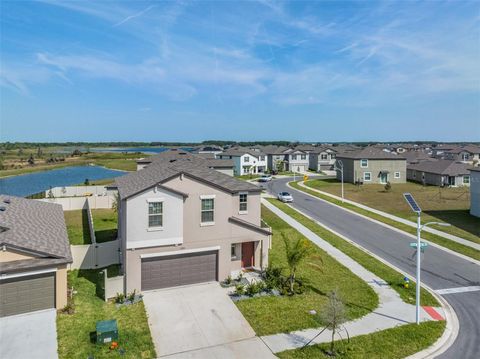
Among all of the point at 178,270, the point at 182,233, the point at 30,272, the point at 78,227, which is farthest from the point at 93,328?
the point at 78,227

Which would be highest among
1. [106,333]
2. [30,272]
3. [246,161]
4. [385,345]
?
[246,161]

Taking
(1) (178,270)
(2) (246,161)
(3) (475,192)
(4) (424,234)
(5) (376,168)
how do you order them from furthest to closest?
(2) (246,161), (5) (376,168), (3) (475,192), (4) (424,234), (1) (178,270)

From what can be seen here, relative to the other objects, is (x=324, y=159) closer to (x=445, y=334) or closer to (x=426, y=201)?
(x=426, y=201)

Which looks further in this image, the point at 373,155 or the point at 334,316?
the point at 373,155

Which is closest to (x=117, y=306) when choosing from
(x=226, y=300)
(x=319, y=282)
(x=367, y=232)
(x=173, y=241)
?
(x=173, y=241)

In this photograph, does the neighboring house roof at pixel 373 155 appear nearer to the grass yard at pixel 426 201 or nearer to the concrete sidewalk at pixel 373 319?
the grass yard at pixel 426 201

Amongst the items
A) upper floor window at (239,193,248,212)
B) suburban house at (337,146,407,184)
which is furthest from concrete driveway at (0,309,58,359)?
suburban house at (337,146,407,184)

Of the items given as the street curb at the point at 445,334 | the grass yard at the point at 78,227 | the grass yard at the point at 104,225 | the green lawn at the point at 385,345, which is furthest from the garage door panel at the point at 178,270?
the grass yard at the point at 78,227
